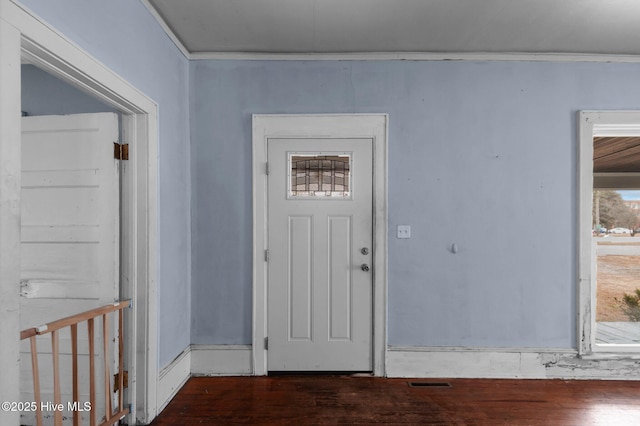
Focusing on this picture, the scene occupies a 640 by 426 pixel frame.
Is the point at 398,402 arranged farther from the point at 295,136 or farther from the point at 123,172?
the point at 123,172

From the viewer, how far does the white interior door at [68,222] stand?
2162mm

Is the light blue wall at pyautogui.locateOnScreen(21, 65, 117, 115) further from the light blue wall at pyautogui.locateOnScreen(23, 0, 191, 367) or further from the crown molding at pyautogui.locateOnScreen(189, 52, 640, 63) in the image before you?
the crown molding at pyautogui.locateOnScreen(189, 52, 640, 63)

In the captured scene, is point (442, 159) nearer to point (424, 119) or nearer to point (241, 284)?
point (424, 119)

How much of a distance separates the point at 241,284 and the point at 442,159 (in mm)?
1961

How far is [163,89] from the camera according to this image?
8.34 ft

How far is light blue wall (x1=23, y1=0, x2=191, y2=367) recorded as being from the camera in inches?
68.1

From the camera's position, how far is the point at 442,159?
9.80ft

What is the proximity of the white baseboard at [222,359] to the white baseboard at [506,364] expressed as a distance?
1172mm

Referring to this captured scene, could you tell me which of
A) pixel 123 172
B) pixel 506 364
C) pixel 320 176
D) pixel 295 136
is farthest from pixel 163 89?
pixel 506 364

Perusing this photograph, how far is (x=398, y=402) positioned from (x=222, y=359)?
1431 mm

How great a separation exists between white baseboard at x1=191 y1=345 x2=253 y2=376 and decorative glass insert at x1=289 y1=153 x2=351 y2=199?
1366 millimetres

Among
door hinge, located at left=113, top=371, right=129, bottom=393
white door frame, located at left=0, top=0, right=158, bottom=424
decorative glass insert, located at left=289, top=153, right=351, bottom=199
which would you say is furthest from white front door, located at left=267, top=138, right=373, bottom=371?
door hinge, located at left=113, top=371, right=129, bottom=393

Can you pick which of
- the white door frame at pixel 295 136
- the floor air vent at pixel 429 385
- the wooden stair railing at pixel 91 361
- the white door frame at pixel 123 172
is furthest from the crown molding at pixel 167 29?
the floor air vent at pixel 429 385

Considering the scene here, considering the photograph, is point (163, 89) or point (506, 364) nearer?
point (163, 89)
